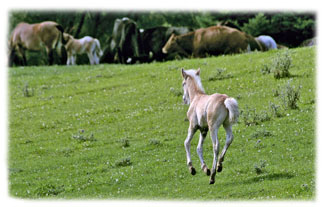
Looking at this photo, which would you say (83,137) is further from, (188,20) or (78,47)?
(188,20)

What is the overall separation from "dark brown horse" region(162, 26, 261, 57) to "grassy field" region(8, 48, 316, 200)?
4.52m

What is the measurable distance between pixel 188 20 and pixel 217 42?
20.7 meters

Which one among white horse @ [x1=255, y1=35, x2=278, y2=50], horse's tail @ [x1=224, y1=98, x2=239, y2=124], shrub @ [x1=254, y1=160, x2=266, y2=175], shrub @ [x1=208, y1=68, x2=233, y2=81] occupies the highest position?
horse's tail @ [x1=224, y1=98, x2=239, y2=124]

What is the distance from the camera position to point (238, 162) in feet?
49.2

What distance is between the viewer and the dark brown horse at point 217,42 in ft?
113

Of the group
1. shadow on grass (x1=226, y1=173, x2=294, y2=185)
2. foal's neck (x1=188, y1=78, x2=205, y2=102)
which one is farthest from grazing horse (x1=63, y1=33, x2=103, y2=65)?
foal's neck (x1=188, y1=78, x2=205, y2=102)

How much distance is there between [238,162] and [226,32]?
20.8 m

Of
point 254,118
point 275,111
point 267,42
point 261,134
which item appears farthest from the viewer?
point 267,42

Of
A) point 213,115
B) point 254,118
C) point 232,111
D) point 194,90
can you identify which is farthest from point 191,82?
point 254,118

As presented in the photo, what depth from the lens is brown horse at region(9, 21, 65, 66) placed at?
131 ft

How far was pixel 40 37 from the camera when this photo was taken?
40.2 metres

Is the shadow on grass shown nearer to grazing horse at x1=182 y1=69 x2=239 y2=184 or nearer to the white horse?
grazing horse at x1=182 y1=69 x2=239 y2=184

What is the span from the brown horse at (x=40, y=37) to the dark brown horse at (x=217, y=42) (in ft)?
32.9

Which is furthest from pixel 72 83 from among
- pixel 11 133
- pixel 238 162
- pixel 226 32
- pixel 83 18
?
pixel 83 18
